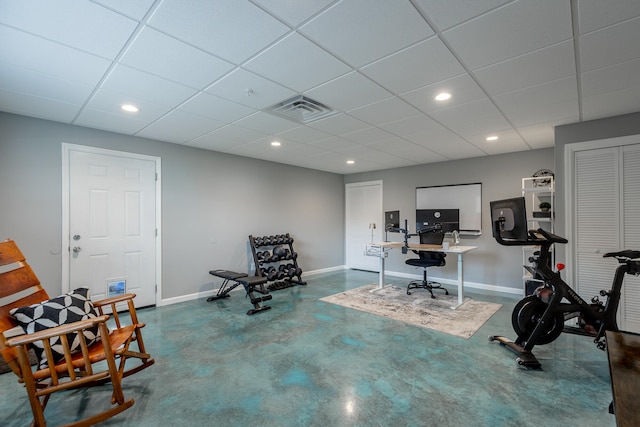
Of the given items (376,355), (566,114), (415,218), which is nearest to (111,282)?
(376,355)

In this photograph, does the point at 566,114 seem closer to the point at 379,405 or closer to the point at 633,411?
the point at 633,411

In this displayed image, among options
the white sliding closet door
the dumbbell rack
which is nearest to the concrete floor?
the white sliding closet door

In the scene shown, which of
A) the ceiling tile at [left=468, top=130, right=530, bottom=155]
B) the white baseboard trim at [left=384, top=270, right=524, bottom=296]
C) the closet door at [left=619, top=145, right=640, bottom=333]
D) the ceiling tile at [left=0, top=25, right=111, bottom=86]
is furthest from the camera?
the white baseboard trim at [left=384, top=270, right=524, bottom=296]

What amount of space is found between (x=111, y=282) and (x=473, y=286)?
6.01m

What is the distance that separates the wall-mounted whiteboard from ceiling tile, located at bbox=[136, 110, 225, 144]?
435 cm

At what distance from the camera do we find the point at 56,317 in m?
2.04

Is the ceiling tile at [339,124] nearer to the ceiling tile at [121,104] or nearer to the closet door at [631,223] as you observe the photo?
the ceiling tile at [121,104]

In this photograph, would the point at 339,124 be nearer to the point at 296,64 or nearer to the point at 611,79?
the point at 296,64

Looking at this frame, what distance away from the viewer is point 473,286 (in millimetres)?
5488

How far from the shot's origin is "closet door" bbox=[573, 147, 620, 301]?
10.8 ft

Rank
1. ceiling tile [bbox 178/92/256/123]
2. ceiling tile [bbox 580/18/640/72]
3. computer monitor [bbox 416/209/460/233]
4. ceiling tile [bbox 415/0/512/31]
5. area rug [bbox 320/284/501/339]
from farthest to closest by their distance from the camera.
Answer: computer monitor [bbox 416/209/460/233], area rug [bbox 320/284/501/339], ceiling tile [bbox 178/92/256/123], ceiling tile [bbox 580/18/640/72], ceiling tile [bbox 415/0/512/31]

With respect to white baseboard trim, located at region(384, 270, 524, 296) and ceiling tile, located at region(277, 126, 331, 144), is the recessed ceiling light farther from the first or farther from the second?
white baseboard trim, located at region(384, 270, 524, 296)

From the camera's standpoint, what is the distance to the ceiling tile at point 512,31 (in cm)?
162

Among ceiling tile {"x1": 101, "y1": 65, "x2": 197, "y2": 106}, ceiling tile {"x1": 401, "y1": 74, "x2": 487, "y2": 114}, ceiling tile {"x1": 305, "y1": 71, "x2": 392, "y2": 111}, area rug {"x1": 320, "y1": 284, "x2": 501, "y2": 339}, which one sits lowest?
area rug {"x1": 320, "y1": 284, "x2": 501, "y2": 339}
